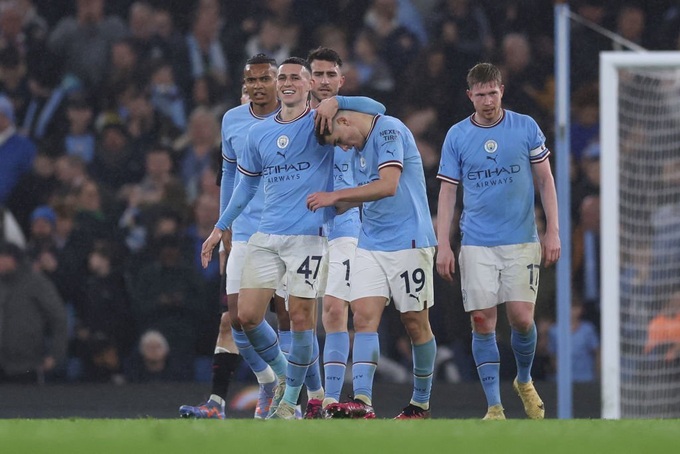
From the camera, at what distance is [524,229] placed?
7.61 metres

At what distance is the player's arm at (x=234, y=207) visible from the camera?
7.42 metres

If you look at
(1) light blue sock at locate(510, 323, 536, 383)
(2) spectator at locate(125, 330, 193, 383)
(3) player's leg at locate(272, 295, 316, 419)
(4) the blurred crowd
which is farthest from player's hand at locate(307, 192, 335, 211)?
(2) spectator at locate(125, 330, 193, 383)

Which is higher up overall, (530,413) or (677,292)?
(677,292)

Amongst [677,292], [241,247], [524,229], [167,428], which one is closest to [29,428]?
[167,428]

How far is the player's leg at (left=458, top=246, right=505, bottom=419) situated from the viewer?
299 inches

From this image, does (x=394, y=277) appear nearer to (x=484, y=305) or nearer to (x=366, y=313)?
(x=366, y=313)

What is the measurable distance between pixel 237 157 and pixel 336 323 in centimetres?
122

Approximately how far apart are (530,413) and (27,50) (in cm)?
639

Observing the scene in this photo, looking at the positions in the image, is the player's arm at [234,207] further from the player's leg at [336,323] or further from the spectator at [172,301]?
the spectator at [172,301]

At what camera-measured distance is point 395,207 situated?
23.4 ft

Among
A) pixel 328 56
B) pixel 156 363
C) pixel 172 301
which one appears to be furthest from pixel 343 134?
pixel 156 363

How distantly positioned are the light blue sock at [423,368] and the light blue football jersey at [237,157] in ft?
4.22

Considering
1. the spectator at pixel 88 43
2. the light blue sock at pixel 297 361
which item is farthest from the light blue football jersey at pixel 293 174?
the spectator at pixel 88 43

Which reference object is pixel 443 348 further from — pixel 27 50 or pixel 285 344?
pixel 27 50
